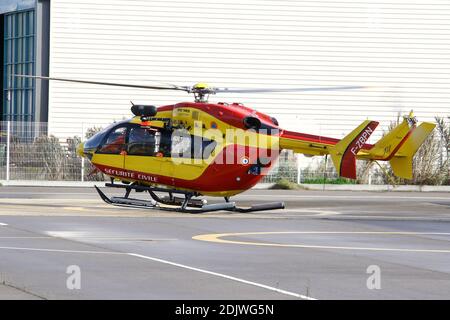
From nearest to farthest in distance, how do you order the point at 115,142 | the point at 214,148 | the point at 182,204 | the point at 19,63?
the point at 214,148
the point at 182,204
the point at 115,142
the point at 19,63

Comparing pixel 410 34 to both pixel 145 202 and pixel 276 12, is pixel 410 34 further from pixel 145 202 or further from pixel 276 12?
pixel 145 202

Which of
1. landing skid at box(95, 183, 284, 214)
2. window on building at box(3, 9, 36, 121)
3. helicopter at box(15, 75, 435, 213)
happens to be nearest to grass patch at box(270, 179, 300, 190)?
landing skid at box(95, 183, 284, 214)

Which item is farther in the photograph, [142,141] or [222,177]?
[142,141]

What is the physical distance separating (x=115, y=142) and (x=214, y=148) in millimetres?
2757

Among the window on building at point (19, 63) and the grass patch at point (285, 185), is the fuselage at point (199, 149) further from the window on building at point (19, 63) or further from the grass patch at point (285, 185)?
the window on building at point (19, 63)

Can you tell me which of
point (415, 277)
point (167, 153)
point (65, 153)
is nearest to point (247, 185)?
point (167, 153)

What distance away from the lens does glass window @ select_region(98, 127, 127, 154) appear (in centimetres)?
2412

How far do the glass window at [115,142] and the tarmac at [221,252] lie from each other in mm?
1441

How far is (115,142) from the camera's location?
79.6 feet

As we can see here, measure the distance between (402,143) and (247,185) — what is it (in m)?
3.68

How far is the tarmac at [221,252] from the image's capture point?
11.8m

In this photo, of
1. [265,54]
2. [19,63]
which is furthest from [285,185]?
[19,63]

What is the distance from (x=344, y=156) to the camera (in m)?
22.2

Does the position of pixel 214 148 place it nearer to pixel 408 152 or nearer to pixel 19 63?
pixel 408 152
